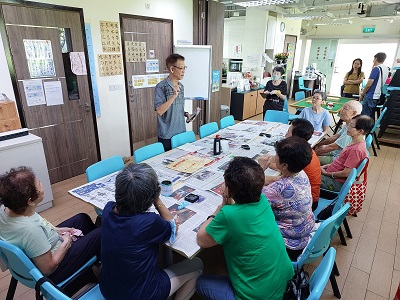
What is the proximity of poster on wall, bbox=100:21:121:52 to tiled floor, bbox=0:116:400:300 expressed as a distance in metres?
1.94

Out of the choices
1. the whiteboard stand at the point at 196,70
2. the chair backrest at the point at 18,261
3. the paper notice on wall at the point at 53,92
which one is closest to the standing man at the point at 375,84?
the whiteboard stand at the point at 196,70

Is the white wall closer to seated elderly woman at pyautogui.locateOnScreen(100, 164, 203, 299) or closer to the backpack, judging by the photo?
seated elderly woman at pyautogui.locateOnScreen(100, 164, 203, 299)

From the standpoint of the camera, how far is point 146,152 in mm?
2551

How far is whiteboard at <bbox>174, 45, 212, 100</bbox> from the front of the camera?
182 inches

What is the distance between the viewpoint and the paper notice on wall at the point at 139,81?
13.8 ft

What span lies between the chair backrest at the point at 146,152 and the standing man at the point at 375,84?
14.4 ft

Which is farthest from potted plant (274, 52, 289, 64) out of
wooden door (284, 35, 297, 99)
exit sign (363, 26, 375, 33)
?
exit sign (363, 26, 375, 33)

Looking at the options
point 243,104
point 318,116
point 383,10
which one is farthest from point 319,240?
point 383,10

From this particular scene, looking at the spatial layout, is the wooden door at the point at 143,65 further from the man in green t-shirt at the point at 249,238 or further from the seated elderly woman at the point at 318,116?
the man in green t-shirt at the point at 249,238

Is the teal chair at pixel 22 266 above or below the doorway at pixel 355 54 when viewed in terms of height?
below

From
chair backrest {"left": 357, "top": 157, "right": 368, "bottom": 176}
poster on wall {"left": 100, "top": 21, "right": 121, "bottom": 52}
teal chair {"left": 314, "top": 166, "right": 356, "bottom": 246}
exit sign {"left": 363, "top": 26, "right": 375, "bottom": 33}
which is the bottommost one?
teal chair {"left": 314, "top": 166, "right": 356, "bottom": 246}

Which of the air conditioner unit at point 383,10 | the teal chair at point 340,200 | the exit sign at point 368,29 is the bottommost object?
the teal chair at point 340,200

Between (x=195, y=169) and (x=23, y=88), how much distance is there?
2329 millimetres

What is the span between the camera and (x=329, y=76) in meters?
10.8
